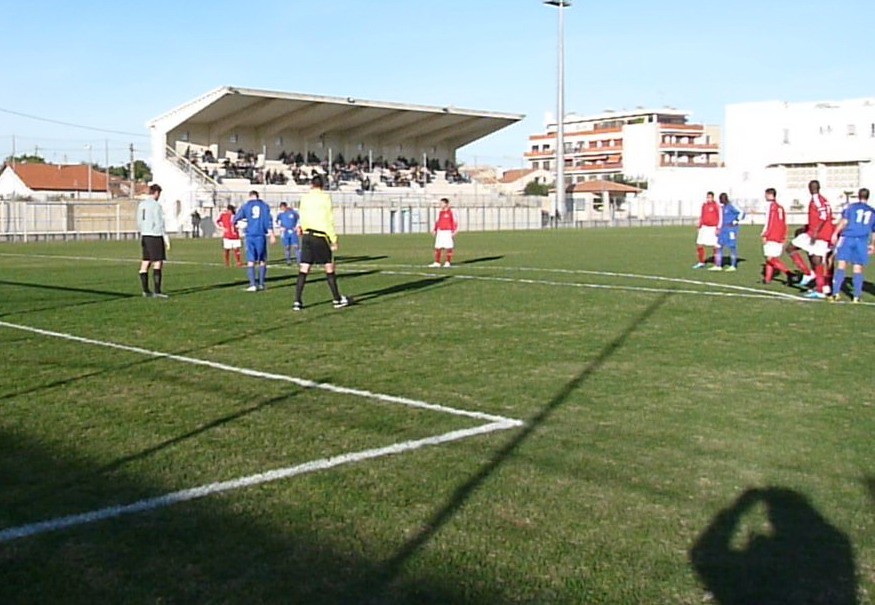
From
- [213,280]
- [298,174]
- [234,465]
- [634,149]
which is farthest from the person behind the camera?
[634,149]

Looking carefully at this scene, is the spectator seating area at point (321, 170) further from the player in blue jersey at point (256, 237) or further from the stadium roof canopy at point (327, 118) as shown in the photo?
the player in blue jersey at point (256, 237)

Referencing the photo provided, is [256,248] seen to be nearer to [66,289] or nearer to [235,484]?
[66,289]

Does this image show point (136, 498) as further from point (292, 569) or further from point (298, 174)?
point (298, 174)

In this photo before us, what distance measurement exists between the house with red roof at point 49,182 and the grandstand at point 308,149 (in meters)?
30.0

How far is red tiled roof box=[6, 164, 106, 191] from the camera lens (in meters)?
102

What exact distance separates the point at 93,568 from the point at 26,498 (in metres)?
1.20

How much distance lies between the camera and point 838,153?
85375mm

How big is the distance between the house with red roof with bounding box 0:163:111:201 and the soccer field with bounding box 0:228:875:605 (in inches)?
3619

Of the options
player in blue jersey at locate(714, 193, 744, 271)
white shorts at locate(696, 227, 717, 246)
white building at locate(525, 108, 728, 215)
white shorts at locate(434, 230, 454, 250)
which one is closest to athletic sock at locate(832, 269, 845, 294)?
player in blue jersey at locate(714, 193, 744, 271)

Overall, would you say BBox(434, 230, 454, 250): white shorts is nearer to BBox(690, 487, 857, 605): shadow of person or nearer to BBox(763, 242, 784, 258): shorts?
BBox(763, 242, 784, 258): shorts

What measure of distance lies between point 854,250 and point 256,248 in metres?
9.84

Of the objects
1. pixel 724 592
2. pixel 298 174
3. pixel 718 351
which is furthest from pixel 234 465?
pixel 298 174

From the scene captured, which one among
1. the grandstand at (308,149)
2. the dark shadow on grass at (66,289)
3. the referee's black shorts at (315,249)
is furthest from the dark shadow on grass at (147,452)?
the grandstand at (308,149)

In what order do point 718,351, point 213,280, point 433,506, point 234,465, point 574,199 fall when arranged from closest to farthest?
point 433,506 → point 234,465 → point 718,351 → point 213,280 → point 574,199
